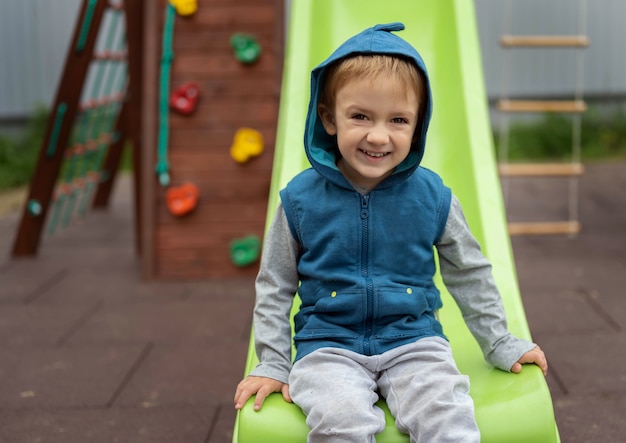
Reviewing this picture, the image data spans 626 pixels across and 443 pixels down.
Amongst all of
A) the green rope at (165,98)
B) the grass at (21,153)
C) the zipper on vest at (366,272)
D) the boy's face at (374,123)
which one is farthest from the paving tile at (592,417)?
the grass at (21,153)

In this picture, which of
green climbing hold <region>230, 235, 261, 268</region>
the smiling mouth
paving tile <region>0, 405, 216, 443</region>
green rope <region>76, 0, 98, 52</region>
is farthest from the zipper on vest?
green rope <region>76, 0, 98, 52</region>

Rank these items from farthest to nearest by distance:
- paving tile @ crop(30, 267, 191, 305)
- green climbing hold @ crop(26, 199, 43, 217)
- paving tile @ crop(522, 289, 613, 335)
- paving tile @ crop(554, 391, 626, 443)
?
green climbing hold @ crop(26, 199, 43, 217)
paving tile @ crop(30, 267, 191, 305)
paving tile @ crop(522, 289, 613, 335)
paving tile @ crop(554, 391, 626, 443)

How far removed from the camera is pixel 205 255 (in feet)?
14.5

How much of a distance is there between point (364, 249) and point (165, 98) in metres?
2.53

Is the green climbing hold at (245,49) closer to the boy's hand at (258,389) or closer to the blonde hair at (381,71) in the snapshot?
the blonde hair at (381,71)

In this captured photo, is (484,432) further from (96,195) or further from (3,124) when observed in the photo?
(3,124)

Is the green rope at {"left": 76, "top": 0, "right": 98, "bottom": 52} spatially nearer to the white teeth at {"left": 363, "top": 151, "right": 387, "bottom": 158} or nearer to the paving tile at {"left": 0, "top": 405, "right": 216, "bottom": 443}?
the paving tile at {"left": 0, "top": 405, "right": 216, "bottom": 443}

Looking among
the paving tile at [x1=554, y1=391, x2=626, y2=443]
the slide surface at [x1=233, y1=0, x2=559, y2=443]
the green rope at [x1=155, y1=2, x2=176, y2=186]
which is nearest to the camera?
the slide surface at [x1=233, y1=0, x2=559, y2=443]

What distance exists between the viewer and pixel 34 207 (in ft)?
16.2

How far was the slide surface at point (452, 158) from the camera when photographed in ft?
6.34

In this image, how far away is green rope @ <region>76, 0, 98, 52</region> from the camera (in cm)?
464

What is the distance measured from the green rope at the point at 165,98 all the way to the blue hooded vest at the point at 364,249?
91.1 inches

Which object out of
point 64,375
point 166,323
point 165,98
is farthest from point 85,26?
point 64,375

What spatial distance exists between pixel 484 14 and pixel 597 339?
5509mm
